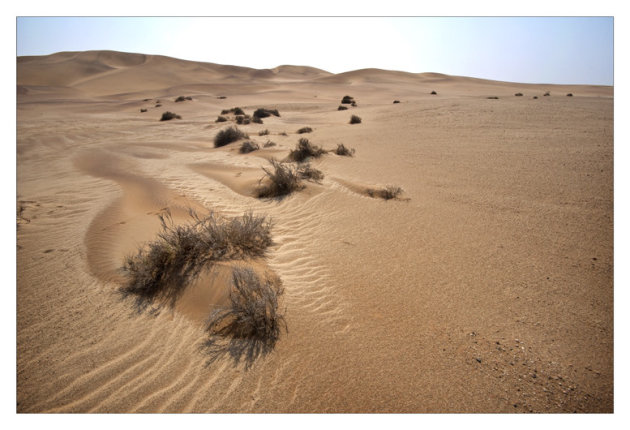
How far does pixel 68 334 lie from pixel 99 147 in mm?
10473

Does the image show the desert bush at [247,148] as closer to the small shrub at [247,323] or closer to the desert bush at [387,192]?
the desert bush at [387,192]

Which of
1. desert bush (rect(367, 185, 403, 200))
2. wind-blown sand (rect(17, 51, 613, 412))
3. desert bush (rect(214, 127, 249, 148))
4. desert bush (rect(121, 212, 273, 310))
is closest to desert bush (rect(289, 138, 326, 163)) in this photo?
wind-blown sand (rect(17, 51, 613, 412))

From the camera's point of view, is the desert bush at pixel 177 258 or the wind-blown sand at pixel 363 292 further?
the desert bush at pixel 177 258

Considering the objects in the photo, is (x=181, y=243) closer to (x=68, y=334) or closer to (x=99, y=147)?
(x=68, y=334)

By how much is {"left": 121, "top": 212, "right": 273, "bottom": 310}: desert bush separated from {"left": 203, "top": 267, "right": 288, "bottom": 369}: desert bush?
658mm

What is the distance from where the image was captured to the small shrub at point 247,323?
2.58 meters

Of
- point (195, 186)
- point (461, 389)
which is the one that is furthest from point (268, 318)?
point (195, 186)

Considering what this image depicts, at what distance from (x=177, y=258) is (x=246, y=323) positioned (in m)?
1.31

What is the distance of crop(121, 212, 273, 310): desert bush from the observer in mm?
3281

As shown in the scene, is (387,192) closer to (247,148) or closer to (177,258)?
(177,258)

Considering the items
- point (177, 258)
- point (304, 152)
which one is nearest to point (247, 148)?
point (304, 152)

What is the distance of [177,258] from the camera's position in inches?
138

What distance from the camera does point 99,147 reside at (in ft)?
36.7

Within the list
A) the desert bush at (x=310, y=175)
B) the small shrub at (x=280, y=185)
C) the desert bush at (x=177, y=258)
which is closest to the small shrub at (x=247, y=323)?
the desert bush at (x=177, y=258)
